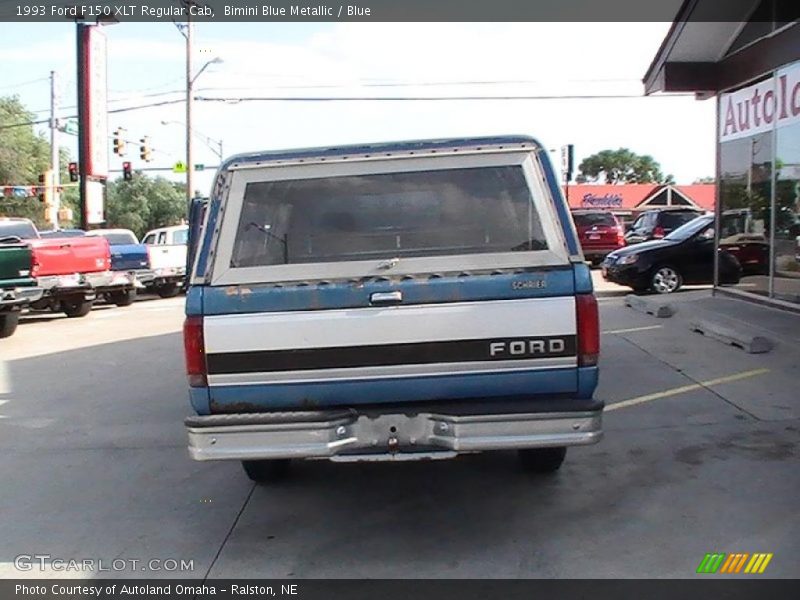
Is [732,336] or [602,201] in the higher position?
[602,201]

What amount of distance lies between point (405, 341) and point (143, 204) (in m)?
65.0

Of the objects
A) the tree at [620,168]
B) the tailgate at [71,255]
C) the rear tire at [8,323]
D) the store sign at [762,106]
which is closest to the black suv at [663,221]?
the store sign at [762,106]

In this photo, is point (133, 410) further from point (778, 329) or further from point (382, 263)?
point (778, 329)

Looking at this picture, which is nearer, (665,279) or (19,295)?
(19,295)

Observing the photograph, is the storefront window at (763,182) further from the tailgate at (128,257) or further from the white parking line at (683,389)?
the tailgate at (128,257)

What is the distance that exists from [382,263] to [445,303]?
0.46 metres

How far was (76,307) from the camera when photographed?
1720 centimetres

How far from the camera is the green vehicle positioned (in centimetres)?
1372

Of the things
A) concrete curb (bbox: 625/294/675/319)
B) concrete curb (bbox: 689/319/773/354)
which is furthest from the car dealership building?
concrete curb (bbox: 689/319/773/354)

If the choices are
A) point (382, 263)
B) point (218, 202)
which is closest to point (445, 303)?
point (382, 263)

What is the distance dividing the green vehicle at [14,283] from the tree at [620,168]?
109 meters

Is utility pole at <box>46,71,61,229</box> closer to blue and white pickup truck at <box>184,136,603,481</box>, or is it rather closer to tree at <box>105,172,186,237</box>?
tree at <box>105,172,186,237</box>

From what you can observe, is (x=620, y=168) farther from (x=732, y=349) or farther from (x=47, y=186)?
(x=732, y=349)

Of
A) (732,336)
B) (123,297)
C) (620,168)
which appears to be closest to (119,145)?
(123,297)
